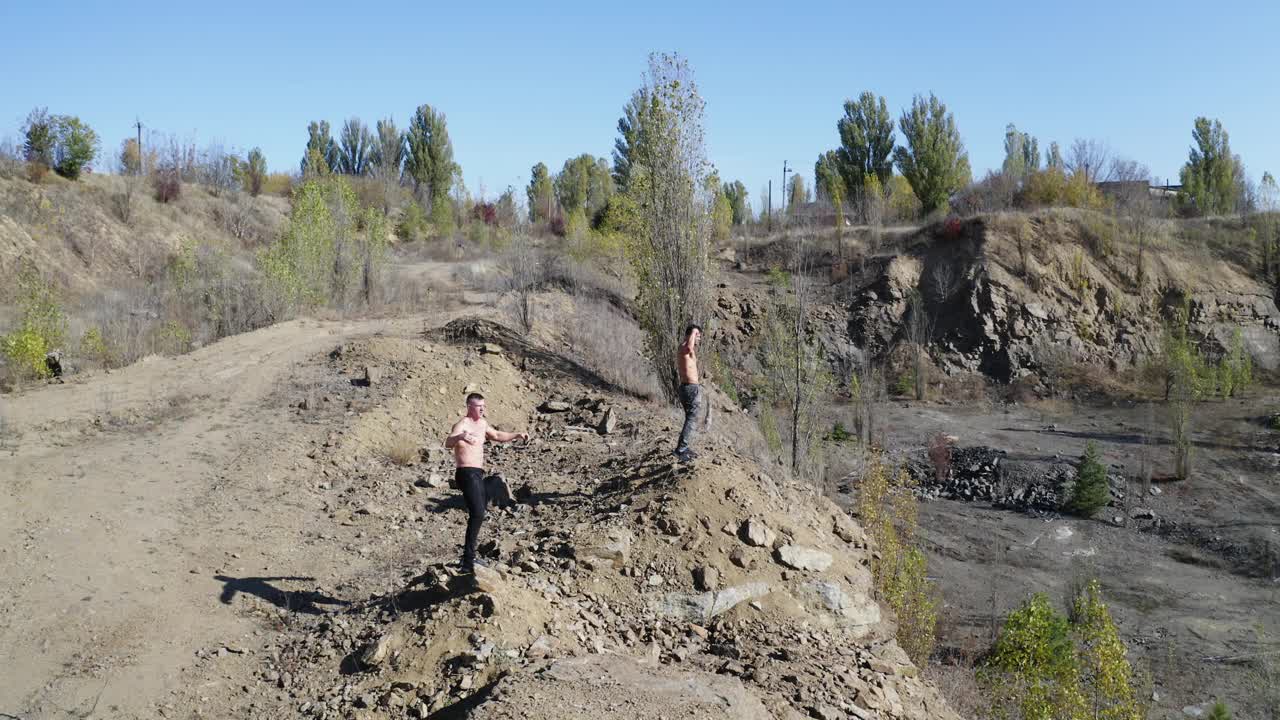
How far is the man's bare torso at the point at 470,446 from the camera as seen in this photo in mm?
6602

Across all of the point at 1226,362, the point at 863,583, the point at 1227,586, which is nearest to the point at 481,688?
the point at 863,583

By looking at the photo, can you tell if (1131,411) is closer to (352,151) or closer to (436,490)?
(436,490)

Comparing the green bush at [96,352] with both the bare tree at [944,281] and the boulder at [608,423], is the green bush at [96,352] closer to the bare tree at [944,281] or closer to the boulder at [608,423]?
the boulder at [608,423]

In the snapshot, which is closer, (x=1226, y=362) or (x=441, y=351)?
(x=441, y=351)

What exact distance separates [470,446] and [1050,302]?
84.6ft

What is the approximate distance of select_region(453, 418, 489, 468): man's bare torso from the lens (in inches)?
260

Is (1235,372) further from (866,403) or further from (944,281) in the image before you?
(866,403)

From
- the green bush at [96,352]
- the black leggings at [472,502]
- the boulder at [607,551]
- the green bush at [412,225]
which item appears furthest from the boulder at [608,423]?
the green bush at [412,225]

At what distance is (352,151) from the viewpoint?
51.1 metres

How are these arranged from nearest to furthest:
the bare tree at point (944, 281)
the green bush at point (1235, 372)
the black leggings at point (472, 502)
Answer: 1. the black leggings at point (472, 502)
2. the green bush at point (1235, 372)
3. the bare tree at point (944, 281)

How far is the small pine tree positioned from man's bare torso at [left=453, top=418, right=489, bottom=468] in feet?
40.8

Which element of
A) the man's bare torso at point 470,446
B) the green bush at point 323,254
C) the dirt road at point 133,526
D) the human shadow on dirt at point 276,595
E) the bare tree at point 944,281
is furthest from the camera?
the bare tree at point 944,281

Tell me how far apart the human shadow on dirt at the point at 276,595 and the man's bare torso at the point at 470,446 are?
163 centimetres

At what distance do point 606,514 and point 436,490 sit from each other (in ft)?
9.39
